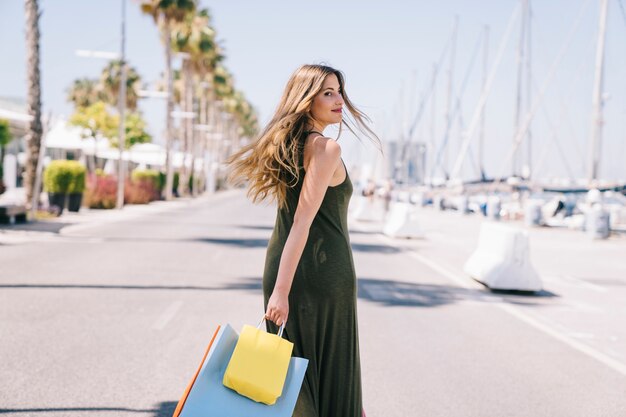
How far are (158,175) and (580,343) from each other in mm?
39146

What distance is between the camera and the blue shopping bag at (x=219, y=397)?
8.71ft

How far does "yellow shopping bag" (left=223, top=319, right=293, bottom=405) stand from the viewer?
266 centimetres

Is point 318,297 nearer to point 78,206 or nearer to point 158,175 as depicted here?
point 78,206

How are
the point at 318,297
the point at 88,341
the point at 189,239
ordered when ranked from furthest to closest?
the point at 189,239 → the point at 88,341 → the point at 318,297

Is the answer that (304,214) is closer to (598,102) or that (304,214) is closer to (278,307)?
(278,307)

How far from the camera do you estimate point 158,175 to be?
44.5m

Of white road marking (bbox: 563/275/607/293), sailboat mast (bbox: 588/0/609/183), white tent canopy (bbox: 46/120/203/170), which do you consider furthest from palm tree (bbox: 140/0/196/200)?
white road marking (bbox: 563/275/607/293)

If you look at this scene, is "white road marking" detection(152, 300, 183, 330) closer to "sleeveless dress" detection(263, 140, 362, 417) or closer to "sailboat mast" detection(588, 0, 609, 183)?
"sleeveless dress" detection(263, 140, 362, 417)

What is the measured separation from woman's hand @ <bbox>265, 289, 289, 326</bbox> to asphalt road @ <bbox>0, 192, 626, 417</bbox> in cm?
199

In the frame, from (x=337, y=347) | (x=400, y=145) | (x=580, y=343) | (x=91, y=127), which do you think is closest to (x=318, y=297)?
(x=337, y=347)

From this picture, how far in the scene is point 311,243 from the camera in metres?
3.06

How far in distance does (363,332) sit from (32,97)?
694 inches

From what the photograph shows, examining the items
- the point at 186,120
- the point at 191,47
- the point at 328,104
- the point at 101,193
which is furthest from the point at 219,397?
the point at 186,120

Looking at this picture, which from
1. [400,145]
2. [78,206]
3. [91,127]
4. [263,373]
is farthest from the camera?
[400,145]
